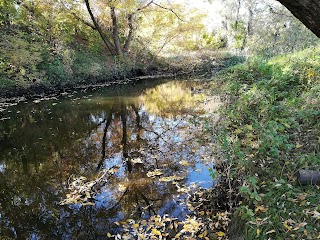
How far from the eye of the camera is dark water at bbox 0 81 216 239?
3.05 metres

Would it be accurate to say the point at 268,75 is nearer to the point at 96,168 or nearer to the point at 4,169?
the point at 96,168

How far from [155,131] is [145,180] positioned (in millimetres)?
2447

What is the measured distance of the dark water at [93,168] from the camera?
3.05 m

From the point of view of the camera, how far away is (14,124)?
23.4 feet

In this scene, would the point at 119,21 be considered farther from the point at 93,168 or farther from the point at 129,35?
the point at 93,168

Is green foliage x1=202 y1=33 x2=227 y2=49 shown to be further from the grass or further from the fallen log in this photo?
the fallen log

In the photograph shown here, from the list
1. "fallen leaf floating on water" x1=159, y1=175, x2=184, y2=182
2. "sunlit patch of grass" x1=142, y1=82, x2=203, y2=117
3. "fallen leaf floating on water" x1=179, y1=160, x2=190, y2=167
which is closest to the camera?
"fallen leaf floating on water" x1=159, y1=175, x2=184, y2=182

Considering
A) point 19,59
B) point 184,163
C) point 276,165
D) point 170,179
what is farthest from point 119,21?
point 276,165

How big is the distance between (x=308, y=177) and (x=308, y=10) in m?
1.58

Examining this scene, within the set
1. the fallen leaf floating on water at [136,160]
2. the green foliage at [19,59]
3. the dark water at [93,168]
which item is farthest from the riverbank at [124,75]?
the fallen leaf floating on water at [136,160]

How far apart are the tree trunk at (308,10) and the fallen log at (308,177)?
140cm

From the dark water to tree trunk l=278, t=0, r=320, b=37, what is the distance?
223 centimetres

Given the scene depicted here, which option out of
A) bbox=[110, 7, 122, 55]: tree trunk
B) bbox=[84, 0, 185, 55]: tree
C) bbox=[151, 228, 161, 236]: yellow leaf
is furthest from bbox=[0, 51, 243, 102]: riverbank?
bbox=[151, 228, 161, 236]: yellow leaf

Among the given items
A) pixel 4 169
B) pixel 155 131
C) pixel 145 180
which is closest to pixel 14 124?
pixel 4 169
